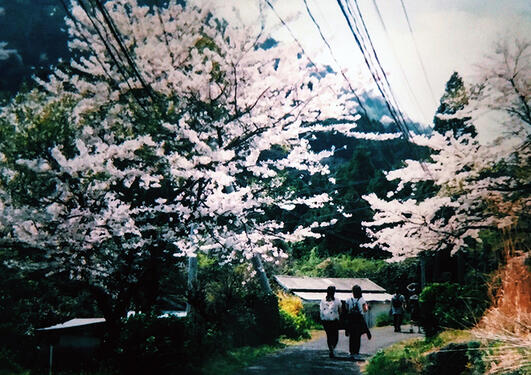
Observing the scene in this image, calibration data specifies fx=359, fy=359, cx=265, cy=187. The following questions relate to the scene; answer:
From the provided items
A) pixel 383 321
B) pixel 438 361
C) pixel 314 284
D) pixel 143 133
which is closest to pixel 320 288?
pixel 314 284

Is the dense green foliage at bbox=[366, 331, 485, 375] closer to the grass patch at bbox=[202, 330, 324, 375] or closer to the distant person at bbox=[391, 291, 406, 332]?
the grass patch at bbox=[202, 330, 324, 375]

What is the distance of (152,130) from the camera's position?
7.07 meters

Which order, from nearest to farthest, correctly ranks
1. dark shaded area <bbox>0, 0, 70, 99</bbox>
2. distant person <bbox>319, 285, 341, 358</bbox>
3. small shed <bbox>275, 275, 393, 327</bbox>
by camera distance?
distant person <bbox>319, 285, 341, 358</bbox>
small shed <bbox>275, 275, 393, 327</bbox>
dark shaded area <bbox>0, 0, 70, 99</bbox>

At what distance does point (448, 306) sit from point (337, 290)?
16853 millimetres

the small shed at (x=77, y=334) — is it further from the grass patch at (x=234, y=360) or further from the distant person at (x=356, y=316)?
the distant person at (x=356, y=316)

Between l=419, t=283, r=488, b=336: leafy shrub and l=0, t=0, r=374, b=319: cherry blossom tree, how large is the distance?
476cm

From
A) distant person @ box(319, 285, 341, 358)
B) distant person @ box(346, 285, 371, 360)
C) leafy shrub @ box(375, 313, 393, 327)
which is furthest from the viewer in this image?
leafy shrub @ box(375, 313, 393, 327)

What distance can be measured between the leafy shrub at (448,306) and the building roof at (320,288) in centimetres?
1077

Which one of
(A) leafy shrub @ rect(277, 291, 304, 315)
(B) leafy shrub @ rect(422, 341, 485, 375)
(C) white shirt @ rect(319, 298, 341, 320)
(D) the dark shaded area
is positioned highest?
(D) the dark shaded area

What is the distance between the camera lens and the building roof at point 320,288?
2117cm

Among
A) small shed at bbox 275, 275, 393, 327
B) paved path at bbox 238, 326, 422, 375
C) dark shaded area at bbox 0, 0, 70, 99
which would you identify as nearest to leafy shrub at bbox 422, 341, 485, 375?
paved path at bbox 238, 326, 422, 375

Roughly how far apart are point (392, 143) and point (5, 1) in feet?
147

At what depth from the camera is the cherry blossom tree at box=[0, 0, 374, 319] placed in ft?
20.9

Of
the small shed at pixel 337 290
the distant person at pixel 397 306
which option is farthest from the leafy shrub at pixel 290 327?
the small shed at pixel 337 290
